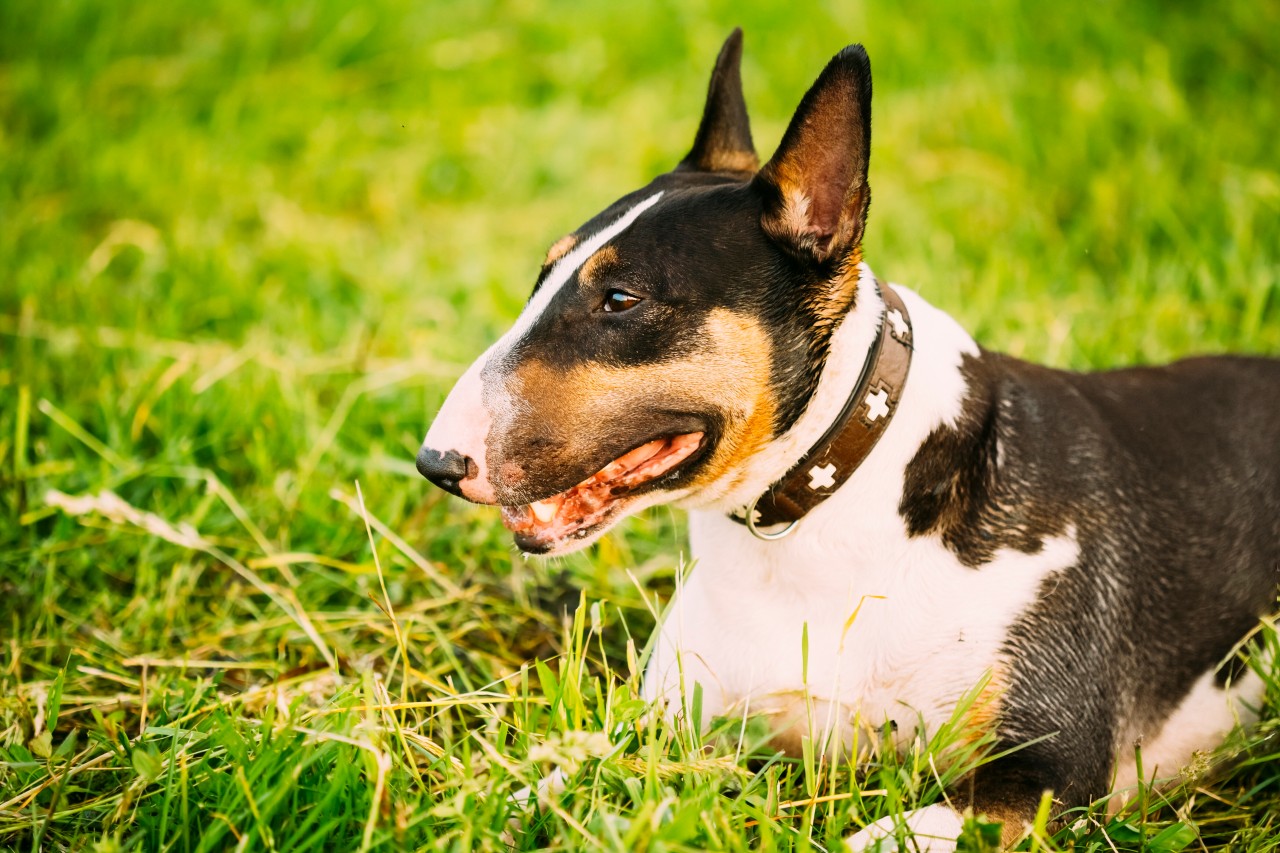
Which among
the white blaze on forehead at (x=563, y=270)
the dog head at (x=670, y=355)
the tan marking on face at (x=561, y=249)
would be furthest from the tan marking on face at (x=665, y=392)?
the tan marking on face at (x=561, y=249)

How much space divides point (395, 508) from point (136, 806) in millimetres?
1598

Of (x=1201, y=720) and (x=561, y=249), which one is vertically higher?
(x=561, y=249)

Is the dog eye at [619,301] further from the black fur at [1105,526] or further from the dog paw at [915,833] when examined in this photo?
the dog paw at [915,833]

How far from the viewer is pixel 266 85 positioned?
24.4 feet

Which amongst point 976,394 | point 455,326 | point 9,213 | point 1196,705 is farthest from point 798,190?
point 9,213

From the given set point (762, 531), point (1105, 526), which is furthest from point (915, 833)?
point (1105, 526)

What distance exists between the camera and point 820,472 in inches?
107

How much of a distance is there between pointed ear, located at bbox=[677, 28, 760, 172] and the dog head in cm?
56

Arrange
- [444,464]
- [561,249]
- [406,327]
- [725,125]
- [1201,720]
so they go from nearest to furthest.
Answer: [444,464] → [561,249] → [1201,720] → [725,125] → [406,327]

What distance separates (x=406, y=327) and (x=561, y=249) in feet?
8.07

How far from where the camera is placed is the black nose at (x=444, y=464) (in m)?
2.62

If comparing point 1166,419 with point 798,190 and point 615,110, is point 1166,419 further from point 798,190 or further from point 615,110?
point 615,110

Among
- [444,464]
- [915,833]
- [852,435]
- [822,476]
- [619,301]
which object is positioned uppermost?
[619,301]

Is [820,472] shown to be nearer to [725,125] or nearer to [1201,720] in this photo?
[725,125]
